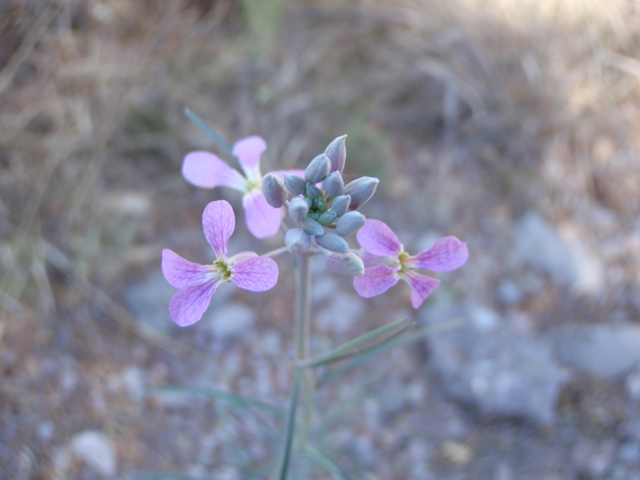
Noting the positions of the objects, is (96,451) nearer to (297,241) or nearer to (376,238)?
(297,241)

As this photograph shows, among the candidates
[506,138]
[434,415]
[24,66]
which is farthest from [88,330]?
[506,138]

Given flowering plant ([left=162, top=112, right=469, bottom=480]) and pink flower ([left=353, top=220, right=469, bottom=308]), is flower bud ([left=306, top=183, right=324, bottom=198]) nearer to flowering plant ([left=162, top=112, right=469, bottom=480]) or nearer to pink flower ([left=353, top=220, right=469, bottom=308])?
flowering plant ([left=162, top=112, right=469, bottom=480])

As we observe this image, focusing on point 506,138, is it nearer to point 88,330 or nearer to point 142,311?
point 142,311

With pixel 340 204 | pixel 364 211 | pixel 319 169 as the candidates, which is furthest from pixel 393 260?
pixel 364 211

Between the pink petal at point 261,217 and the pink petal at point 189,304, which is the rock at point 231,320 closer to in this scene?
Result: the pink petal at point 261,217

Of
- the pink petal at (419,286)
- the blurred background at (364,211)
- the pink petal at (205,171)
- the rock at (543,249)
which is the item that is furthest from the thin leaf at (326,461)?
the rock at (543,249)
